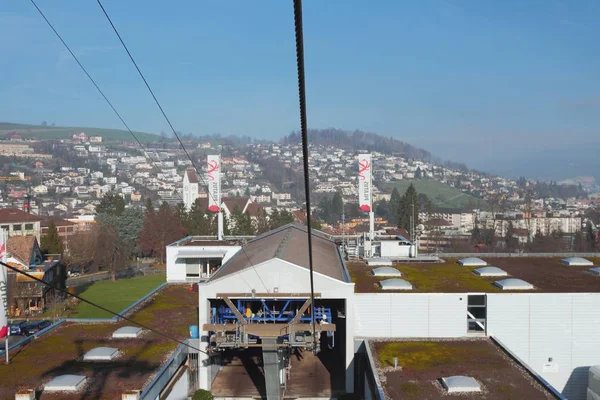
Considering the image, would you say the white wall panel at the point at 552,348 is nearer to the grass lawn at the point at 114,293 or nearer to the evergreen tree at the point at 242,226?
the grass lawn at the point at 114,293

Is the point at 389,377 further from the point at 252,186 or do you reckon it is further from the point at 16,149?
the point at 16,149

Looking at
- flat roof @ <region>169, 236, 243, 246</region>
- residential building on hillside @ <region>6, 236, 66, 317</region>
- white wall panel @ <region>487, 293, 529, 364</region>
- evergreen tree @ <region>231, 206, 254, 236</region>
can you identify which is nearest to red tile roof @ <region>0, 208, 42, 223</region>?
residential building on hillside @ <region>6, 236, 66, 317</region>

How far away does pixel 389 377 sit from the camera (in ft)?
44.2

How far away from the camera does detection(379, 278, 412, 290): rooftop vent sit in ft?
59.8

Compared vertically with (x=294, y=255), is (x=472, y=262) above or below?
below

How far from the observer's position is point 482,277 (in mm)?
20906

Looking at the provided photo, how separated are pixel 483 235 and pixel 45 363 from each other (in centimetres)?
5721

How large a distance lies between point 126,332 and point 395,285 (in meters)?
8.14

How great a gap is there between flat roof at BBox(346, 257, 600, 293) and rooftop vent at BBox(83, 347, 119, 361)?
7426 mm

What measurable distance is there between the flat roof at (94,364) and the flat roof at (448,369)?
553cm

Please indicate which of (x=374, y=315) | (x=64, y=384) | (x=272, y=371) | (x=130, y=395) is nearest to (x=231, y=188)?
(x=374, y=315)

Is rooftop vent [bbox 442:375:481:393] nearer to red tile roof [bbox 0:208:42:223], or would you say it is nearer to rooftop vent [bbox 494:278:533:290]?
rooftop vent [bbox 494:278:533:290]

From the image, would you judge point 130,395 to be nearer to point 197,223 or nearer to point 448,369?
point 448,369

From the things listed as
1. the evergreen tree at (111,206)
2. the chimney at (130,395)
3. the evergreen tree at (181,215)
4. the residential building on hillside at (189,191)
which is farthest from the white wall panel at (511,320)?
the evergreen tree at (111,206)
